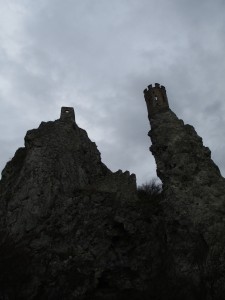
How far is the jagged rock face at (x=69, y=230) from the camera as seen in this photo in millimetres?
25031

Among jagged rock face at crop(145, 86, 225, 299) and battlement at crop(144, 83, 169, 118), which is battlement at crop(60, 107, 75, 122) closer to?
battlement at crop(144, 83, 169, 118)

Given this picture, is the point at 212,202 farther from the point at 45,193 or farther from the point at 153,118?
the point at 45,193

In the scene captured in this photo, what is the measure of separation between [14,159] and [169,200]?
16420 millimetres

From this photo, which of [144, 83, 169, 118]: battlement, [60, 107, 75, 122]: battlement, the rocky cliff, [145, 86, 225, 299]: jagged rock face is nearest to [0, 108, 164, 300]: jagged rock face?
the rocky cliff

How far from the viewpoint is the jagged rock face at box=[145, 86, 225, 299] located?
23.1 meters

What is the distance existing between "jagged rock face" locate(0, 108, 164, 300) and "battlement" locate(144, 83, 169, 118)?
20.8 ft

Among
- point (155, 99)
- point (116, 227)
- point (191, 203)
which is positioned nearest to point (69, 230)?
point (116, 227)

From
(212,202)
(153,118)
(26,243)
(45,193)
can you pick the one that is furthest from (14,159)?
(212,202)

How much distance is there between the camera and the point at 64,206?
30.3 metres

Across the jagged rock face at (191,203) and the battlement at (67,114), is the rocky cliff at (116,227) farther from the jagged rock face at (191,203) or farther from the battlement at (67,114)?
the battlement at (67,114)

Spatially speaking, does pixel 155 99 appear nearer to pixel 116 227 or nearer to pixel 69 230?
pixel 116 227

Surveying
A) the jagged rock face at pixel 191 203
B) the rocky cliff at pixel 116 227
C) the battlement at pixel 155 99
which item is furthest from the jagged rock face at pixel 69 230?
the battlement at pixel 155 99

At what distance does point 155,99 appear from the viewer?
115 feet

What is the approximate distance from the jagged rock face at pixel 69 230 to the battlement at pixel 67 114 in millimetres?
2489
